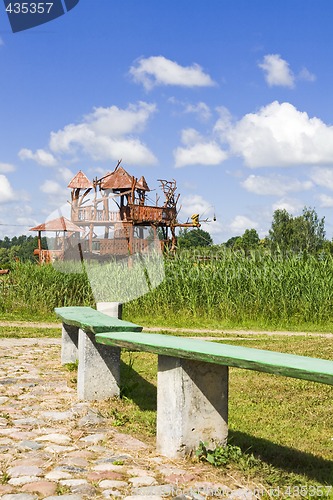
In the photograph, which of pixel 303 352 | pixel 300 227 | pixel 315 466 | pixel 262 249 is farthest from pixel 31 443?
pixel 300 227

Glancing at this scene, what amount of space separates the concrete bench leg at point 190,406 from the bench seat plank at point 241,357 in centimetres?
11

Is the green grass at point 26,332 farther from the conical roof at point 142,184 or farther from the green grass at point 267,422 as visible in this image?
the conical roof at point 142,184

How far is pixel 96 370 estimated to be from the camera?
18.8 ft

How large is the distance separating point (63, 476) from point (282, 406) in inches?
111

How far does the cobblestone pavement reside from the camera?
11.3ft

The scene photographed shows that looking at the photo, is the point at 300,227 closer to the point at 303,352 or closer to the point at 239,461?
the point at 303,352

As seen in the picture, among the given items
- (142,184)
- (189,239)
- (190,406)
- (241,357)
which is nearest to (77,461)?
(190,406)

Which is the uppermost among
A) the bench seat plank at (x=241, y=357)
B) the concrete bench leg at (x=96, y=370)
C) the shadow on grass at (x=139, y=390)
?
the bench seat plank at (x=241, y=357)

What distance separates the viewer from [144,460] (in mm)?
4047

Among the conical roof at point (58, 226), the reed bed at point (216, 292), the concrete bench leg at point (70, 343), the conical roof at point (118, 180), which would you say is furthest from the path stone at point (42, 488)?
the conical roof at point (118, 180)

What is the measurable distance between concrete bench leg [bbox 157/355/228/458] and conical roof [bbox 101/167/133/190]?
35.2 metres

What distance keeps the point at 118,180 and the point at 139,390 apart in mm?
33750

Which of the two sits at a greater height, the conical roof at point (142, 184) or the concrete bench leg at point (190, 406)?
the conical roof at point (142, 184)

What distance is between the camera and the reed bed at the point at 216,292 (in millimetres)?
14617
